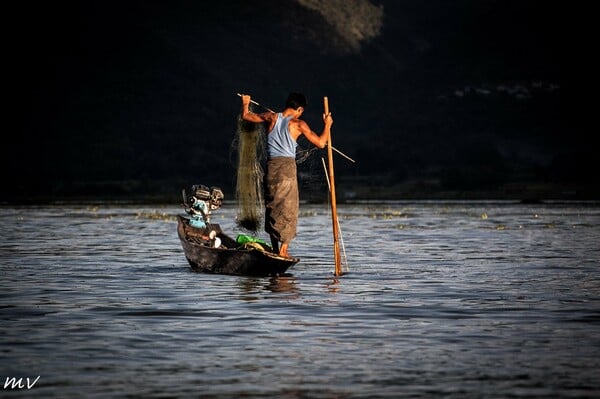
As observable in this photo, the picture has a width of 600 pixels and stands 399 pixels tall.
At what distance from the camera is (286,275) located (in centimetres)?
2412

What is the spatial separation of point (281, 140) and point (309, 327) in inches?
314

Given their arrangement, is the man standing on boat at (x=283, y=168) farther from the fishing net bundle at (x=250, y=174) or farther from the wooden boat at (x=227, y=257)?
the fishing net bundle at (x=250, y=174)

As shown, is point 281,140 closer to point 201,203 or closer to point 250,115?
point 250,115

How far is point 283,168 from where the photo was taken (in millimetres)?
23516

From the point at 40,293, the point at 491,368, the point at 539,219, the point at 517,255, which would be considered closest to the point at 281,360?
the point at 491,368

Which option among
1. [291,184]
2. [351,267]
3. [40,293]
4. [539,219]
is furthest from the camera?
[539,219]

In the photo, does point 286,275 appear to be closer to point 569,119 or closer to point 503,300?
point 503,300

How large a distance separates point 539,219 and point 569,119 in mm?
144066

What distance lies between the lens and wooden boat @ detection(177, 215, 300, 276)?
76.4ft

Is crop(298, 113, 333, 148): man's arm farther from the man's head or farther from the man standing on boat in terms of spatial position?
the man's head

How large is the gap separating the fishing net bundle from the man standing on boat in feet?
5.77

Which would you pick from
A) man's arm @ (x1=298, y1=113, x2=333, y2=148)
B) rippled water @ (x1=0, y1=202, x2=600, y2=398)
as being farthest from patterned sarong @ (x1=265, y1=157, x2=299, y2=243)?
rippled water @ (x1=0, y1=202, x2=600, y2=398)

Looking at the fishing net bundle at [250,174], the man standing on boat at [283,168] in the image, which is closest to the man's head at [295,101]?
the man standing on boat at [283,168]

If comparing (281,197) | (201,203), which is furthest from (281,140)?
(201,203)
